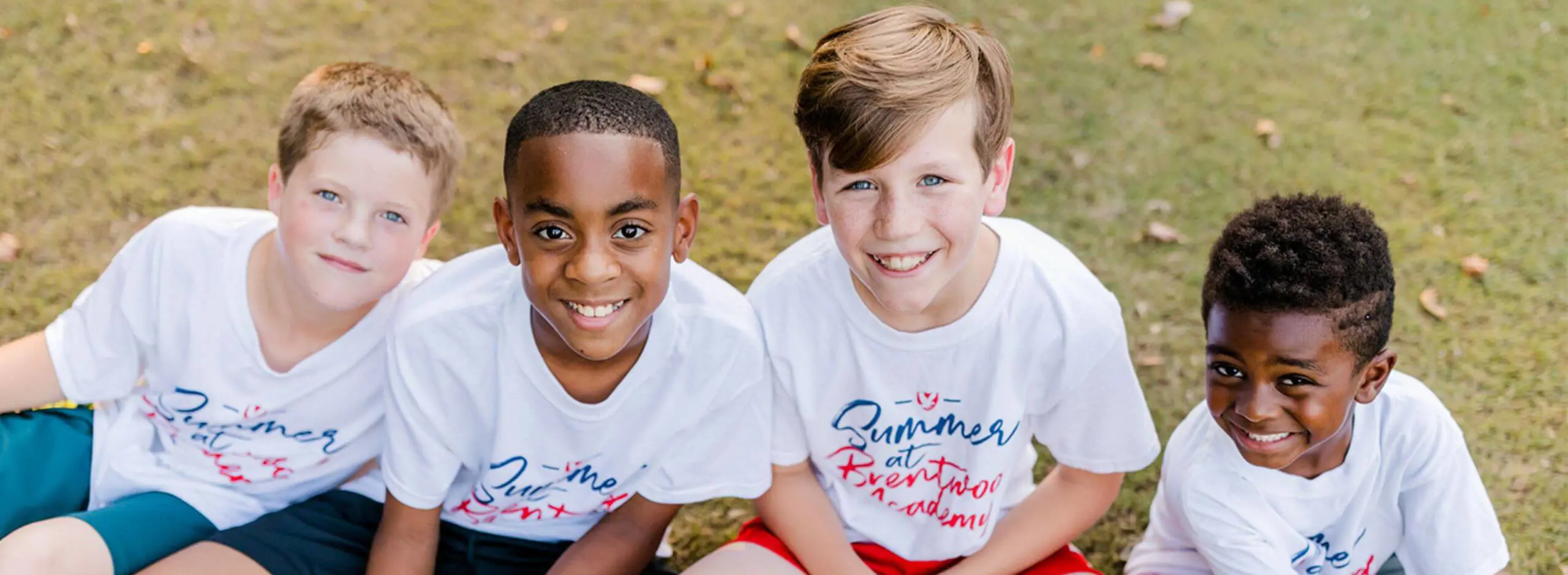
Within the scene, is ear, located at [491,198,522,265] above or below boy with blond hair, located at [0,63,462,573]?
above

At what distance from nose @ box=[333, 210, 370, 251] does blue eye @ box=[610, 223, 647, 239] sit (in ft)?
2.10

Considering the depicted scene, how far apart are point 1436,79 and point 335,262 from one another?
174 inches

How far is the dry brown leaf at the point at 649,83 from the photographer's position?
4844 millimetres

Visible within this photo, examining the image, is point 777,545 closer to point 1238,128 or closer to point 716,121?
point 716,121

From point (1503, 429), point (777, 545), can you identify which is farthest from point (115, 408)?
point (1503, 429)

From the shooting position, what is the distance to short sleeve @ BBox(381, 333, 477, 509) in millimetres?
2486

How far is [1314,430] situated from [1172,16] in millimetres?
3251

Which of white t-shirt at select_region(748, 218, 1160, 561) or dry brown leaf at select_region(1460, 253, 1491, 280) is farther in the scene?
dry brown leaf at select_region(1460, 253, 1491, 280)

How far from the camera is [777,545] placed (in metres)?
2.81

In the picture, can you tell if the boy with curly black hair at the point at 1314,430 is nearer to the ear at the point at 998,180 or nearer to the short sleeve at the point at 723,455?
the ear at the point at 998,180

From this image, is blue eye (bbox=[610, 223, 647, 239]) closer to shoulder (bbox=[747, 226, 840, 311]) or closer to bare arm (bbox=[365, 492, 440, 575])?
Answer: shoulder (bbox=[747, 226, 840, 311])

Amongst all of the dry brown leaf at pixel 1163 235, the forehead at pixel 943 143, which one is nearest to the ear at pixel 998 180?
the forehead at pixel 943 143

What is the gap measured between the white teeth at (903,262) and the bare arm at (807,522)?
60 cm

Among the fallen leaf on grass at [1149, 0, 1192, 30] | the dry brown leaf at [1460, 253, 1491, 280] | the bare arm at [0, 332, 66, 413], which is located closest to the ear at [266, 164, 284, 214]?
the bare arm at [0, 332, 66, 413]
